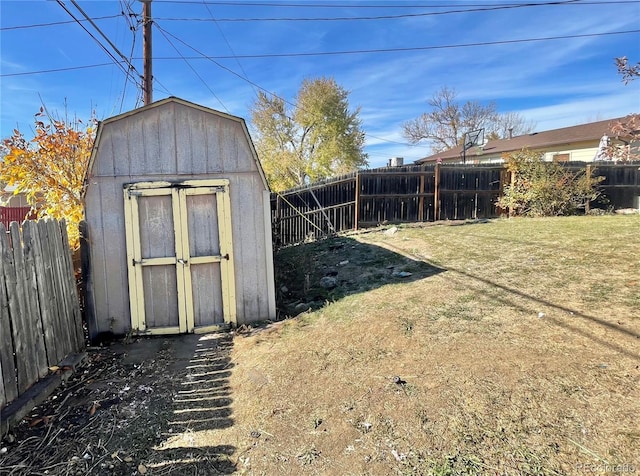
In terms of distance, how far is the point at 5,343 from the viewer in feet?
8.87

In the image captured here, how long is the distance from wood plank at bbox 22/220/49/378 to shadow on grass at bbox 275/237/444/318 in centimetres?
264

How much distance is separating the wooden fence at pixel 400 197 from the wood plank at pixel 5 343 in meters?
6.88

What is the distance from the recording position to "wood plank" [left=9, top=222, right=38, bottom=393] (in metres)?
2.86

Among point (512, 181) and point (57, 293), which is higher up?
point (512, 181)

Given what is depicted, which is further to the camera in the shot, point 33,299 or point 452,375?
point 33,299

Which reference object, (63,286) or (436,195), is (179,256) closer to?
(63,286)

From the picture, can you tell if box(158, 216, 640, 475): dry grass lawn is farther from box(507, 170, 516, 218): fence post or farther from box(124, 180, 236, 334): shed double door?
box(507, 170, 516, 218): fence post

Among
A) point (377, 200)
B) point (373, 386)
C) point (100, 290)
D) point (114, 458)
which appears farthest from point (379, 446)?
point (377, 200)

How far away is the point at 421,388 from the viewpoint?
283cm

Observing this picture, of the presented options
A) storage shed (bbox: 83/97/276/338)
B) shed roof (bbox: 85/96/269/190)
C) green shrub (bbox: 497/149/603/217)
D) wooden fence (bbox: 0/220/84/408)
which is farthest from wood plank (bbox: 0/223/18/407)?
green shrub (bbox: 497/149/603/217)

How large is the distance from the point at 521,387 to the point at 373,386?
106 cm

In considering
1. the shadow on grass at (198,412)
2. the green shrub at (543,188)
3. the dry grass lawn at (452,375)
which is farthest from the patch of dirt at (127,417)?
the green shrub at (543,188)

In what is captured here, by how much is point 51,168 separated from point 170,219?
203 cm

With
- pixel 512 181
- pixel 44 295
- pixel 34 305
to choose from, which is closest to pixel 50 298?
pixel 44 295
